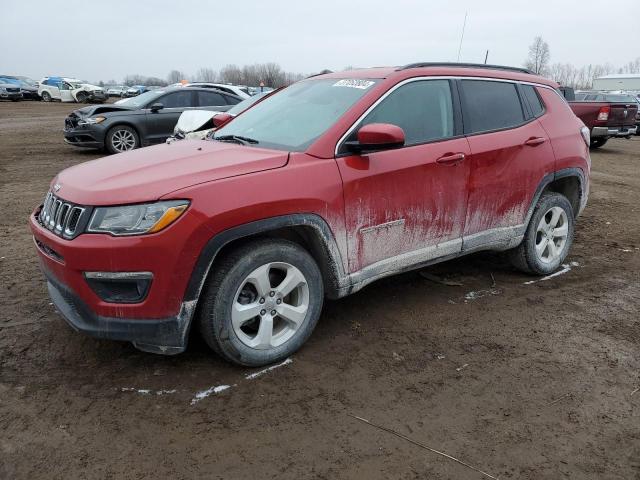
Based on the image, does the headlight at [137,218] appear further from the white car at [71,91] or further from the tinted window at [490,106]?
the white car at [71,91]

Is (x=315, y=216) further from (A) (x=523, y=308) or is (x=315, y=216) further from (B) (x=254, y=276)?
(A) (x=523, y=308)

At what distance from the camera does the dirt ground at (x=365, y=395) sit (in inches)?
97.2

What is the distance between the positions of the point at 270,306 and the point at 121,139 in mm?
9639

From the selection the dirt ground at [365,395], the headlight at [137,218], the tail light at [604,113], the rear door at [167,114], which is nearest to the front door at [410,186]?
the dirt ground at [365,395]

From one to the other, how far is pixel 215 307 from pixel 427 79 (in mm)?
2227

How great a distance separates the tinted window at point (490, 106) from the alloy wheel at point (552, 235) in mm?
910

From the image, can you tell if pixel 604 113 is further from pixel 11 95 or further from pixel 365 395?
pixel 11 95

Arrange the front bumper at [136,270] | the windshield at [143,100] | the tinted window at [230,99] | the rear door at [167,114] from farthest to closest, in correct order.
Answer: the tinted window at [230,99] < the windshield at [143,100] < the rear door at [167,114] < the front bumper at [136,270]

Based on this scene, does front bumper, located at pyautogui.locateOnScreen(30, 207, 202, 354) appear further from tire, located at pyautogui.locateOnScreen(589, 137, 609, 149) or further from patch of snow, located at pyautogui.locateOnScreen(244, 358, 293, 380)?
tire, located at pyautogui.locateOnScreen(589, 137, 609, 149)

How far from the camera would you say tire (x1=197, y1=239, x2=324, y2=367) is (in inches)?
117

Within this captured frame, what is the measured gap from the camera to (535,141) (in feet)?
14.4

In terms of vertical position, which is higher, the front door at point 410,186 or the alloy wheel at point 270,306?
the front door at point 410,186

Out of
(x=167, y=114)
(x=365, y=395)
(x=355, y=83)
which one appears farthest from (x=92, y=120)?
(x=365, y=395)

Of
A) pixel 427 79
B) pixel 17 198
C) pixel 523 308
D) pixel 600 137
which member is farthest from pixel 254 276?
pixel 600 137
